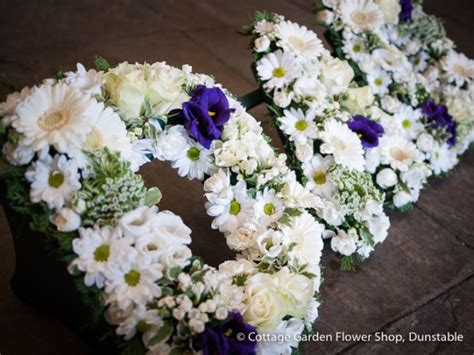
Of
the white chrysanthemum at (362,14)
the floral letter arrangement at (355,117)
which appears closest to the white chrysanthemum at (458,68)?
the floral letter arrangement at (355,117)

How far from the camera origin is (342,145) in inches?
76.3

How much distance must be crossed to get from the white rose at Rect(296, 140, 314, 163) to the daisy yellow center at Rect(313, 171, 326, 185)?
7 cm

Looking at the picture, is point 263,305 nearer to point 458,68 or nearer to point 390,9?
point 390,9

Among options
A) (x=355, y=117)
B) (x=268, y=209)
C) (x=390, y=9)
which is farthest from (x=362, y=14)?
(x=268, y=209)

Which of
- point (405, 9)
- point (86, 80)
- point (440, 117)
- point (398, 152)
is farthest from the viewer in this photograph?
point (405, 9)

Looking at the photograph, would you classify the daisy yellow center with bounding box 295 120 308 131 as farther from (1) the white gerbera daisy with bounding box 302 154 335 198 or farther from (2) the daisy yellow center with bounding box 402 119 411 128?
(2) the daisy yellow center with bounding box 402 119 411 128

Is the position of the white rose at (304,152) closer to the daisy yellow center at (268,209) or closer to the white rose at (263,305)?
the daisy yellow center at (268,209)

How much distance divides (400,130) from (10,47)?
2176mm

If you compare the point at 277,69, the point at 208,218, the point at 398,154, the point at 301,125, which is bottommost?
the point at 208,218

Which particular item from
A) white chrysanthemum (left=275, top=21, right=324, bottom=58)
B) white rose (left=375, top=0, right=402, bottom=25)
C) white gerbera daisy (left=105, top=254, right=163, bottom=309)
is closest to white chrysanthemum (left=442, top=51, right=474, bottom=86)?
white rose (left=375, top=0, right=402, bottom=25)

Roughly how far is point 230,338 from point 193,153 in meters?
0.55

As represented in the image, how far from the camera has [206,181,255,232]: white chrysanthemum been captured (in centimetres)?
157

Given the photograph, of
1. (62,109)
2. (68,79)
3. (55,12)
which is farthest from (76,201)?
(55,12)

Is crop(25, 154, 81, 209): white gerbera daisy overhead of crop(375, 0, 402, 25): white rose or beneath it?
beneath
